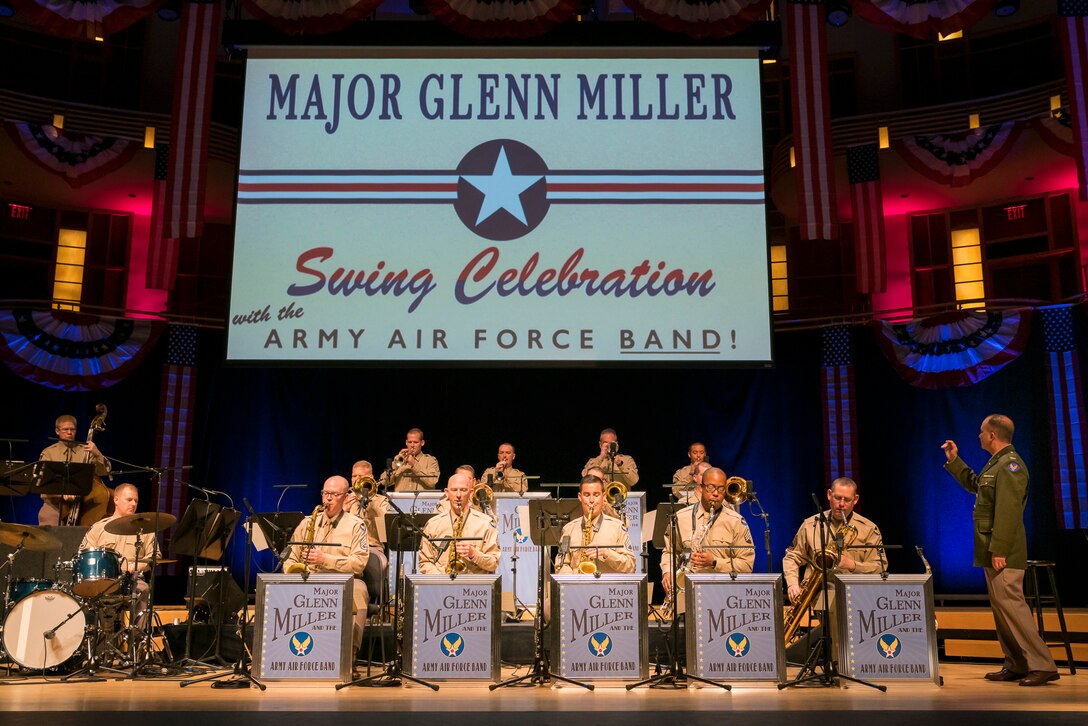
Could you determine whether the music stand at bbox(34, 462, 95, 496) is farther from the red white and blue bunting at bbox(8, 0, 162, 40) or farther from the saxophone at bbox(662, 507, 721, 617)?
the saxophone at bbox(662, 507, 721, 617)

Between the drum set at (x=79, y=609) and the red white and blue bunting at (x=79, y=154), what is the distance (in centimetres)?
686

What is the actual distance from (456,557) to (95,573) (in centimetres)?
266

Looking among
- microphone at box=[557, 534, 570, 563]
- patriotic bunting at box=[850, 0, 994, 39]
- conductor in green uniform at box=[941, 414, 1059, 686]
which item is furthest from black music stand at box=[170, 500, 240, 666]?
patriotic bunting at box=[850, 0, 994, 39]

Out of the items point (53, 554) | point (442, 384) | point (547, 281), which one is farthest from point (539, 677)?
point (442, 384)

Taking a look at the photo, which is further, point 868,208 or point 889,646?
point 868,208

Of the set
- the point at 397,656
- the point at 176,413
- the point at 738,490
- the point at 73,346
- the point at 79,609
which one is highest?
the point at 73,346

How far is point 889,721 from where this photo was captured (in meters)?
4.70

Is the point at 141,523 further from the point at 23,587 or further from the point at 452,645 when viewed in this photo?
the point at 452,645

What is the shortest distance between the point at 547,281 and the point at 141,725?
4579mm

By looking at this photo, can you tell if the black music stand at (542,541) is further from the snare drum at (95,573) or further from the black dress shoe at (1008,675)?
the snare drum at (95,573)

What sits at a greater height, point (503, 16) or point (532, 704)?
point (503, 16)

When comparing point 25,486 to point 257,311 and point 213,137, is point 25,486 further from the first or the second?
point 213,137

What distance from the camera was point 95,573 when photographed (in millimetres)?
7184

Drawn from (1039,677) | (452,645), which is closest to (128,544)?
(452,645)
